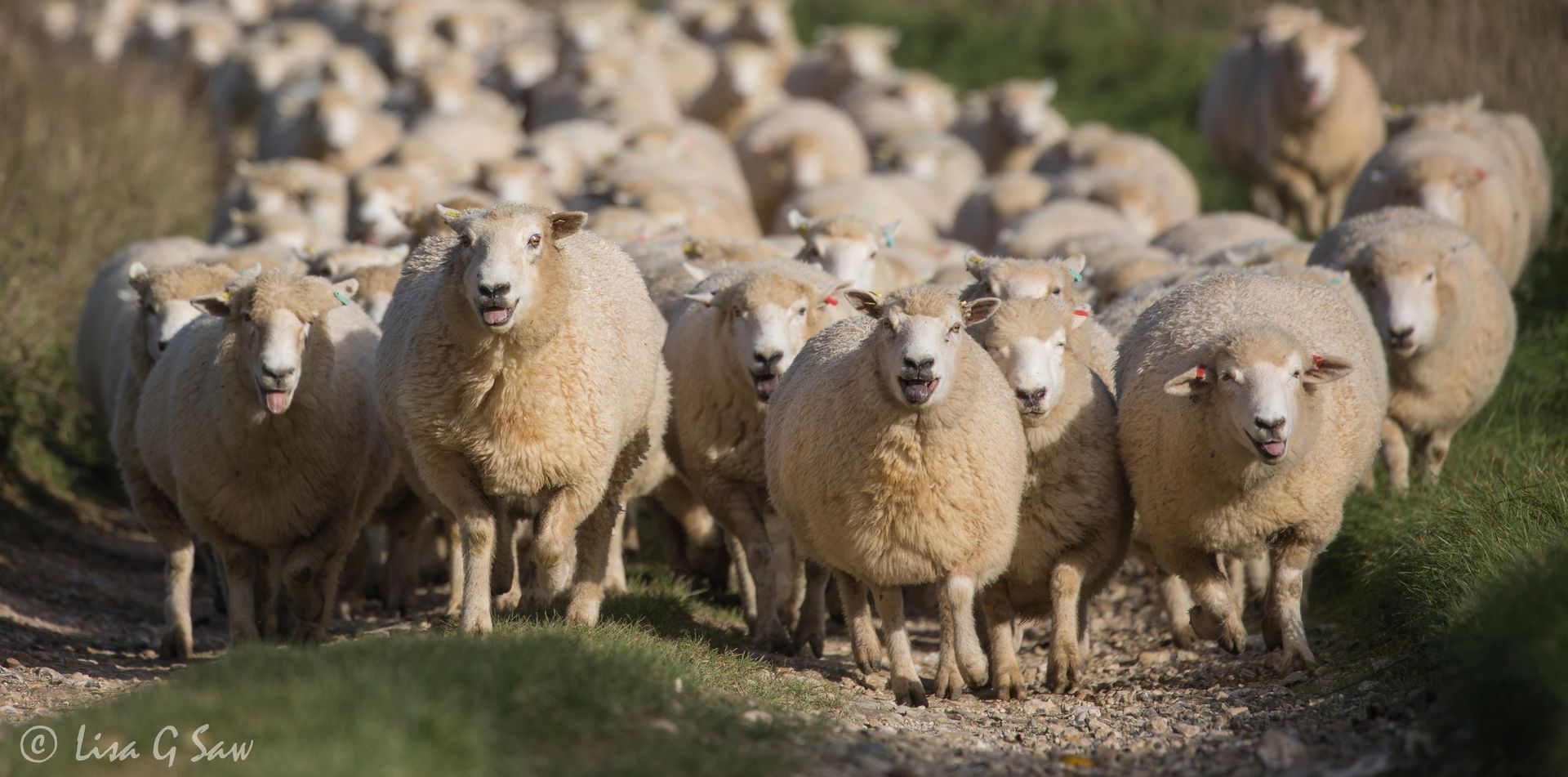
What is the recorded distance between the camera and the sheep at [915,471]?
Result: 604cm

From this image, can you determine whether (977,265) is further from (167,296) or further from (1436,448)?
(167,296)

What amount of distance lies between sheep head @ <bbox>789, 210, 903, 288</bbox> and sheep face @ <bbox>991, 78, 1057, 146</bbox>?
7.81 meters

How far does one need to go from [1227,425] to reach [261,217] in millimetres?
7321

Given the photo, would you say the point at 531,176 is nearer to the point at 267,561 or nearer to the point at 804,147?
the point at 804,147

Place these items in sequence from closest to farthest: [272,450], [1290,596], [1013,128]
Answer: [1290,596]
[272,450]
[1013,128]

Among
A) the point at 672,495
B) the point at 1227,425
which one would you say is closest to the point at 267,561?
the point at 672,495

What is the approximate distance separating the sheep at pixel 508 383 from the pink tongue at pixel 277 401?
1.25 feet

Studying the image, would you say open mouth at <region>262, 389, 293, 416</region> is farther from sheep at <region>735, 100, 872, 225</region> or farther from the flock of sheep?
sheep at <region>735, 100, 872, 225</region>

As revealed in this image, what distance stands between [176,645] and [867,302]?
3.37 meters

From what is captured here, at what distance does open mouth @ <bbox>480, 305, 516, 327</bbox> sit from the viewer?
586cm

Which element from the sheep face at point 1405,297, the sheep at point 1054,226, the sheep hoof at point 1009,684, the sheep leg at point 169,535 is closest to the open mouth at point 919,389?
the sheep hoof at point 1009,684

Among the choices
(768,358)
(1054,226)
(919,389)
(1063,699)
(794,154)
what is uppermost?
(794,154)

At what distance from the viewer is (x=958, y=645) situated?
6.22m

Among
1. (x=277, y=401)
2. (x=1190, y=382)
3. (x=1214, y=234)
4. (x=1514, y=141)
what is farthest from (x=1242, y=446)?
(x=1514, y=141)
